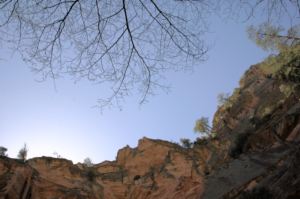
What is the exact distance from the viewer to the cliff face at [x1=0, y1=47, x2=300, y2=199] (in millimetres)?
14758

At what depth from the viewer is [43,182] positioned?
24906mm

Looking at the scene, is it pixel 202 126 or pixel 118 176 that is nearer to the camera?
pixel 118 176

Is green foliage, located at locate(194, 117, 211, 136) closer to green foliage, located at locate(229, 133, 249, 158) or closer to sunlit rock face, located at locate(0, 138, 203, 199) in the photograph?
sunlit rock face, located at locate(0, 138, 203, 199)

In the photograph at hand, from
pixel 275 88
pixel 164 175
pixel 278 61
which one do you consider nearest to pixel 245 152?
pixel 278 61

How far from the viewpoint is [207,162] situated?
24.3 metres

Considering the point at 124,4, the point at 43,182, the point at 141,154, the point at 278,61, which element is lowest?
the point at 124,4

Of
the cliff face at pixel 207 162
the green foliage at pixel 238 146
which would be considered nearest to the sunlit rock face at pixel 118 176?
the cliff face at pixel 207 162

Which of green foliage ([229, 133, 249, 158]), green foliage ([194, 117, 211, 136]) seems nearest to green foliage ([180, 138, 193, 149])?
green foliage ([194, 117, 211, 136])

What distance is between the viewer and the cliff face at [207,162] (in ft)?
48.4

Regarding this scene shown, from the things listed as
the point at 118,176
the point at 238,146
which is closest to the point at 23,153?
the point at 118,176

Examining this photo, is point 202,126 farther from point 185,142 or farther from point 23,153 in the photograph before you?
point 23,153

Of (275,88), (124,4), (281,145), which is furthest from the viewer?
(275,88)

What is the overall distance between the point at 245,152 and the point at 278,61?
7.14 m

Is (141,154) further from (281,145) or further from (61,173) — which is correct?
(281,145)
